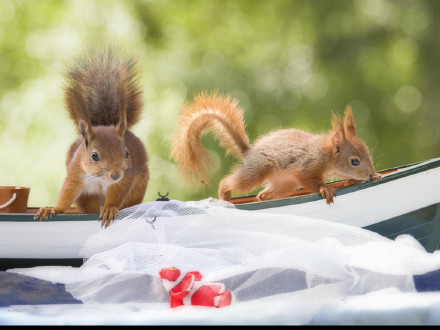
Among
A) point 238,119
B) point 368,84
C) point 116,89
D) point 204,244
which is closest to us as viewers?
point 204,244

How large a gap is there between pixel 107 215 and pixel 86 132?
8.1 inches

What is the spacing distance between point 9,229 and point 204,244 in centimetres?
48

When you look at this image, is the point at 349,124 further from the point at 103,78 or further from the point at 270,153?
the point at 103,78

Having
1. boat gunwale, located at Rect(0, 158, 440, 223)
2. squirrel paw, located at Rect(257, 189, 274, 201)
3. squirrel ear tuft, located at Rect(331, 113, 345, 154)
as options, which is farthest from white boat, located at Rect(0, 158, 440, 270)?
squirrel paw, located at Rect(257, 189, 274, 201)

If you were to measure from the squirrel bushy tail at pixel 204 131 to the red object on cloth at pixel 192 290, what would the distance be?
464 mm

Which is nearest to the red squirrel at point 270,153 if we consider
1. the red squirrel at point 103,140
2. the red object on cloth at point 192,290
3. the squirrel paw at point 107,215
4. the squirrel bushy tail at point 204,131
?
the squirrel bushy tail at point 204,131

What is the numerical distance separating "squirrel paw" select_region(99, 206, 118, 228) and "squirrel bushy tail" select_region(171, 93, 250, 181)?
0.88 ft

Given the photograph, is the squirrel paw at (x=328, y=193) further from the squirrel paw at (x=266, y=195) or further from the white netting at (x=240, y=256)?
the squirrel paw at (x=266, y=195)

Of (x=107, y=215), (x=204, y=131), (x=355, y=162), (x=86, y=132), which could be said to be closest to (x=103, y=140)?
(x=86, y=132)

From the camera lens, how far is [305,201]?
4.82 feet

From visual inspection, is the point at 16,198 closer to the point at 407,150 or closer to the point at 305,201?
the point at 305,201

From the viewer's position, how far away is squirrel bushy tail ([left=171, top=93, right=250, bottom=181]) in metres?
1.63

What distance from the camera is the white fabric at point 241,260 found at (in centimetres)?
118

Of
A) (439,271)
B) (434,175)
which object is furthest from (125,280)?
(434,175)
